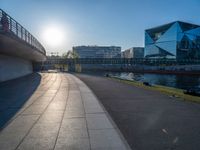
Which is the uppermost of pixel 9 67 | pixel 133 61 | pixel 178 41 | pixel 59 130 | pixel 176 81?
pixel 178 41

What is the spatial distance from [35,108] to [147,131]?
5.48 meters

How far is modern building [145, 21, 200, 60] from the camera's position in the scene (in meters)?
129

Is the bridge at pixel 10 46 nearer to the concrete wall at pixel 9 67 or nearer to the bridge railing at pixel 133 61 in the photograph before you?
the concrete wall at pixel 9 67

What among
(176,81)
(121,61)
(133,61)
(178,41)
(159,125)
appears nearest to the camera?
(159,125)

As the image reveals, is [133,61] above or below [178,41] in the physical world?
below

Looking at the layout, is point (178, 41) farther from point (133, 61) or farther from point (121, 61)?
point (121, 61)

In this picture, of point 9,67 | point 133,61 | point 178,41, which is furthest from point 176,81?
point 133,61

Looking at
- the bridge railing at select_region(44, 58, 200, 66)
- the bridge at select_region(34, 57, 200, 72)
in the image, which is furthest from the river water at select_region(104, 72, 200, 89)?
the bridge railing at select_region(44, 58, 200, 66)

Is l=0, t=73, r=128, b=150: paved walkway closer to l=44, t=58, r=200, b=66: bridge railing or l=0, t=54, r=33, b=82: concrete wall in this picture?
l=0, t=54, r=33, b=82: concrete wall

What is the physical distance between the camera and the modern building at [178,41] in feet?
422

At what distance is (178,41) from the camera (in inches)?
5089

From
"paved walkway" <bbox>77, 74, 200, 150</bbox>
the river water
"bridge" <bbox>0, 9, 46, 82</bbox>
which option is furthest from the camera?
the river water

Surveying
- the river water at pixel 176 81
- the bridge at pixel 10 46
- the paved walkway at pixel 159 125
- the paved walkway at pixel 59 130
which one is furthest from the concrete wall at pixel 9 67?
the river water at pixel 176 81

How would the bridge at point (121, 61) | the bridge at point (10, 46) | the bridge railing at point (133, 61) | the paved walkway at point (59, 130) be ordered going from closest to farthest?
the paved walkway at point (59, 130), the bridge at point (10, 46), the bridge at point (121, 61), the bridge railing at point (133, 61)
